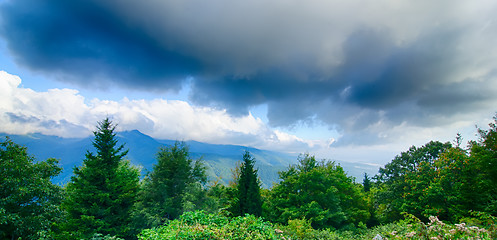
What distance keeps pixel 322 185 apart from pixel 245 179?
10.0 meters

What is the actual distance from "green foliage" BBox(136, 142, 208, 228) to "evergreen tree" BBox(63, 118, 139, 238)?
4.94 ft

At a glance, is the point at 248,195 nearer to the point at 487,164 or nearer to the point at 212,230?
the point at 212,230

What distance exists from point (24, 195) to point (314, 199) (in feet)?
72.6

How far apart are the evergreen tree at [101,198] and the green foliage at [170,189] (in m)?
1.50

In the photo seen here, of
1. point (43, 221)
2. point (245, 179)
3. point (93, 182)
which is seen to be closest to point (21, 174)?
point (43, 221)

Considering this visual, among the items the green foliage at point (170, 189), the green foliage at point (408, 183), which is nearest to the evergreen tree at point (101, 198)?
the green foliage at point (170, 189)

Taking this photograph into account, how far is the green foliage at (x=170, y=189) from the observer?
48.2 feet

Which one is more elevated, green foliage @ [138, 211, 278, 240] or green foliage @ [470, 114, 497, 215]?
green foliage @ [470, 114, 497, 215]

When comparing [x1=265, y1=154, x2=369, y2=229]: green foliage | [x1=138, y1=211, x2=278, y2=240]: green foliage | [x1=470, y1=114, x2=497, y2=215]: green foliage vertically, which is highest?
[x1=470, y1=114, x2=497, y2=215]: green foliage

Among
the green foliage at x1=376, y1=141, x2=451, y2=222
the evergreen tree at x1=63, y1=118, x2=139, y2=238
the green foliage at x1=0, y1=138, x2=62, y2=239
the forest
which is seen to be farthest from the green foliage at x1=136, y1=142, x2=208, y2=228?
the green foliage at x1=376, y1=141, x2=451, y2=222

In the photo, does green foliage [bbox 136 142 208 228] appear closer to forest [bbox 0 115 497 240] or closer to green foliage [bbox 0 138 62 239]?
forest [bbox 0 115 497 240]

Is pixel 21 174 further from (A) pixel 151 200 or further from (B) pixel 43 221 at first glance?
(A) pixel 151 200

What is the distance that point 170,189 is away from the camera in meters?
15.9

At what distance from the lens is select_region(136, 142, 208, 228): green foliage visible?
14688 mm
